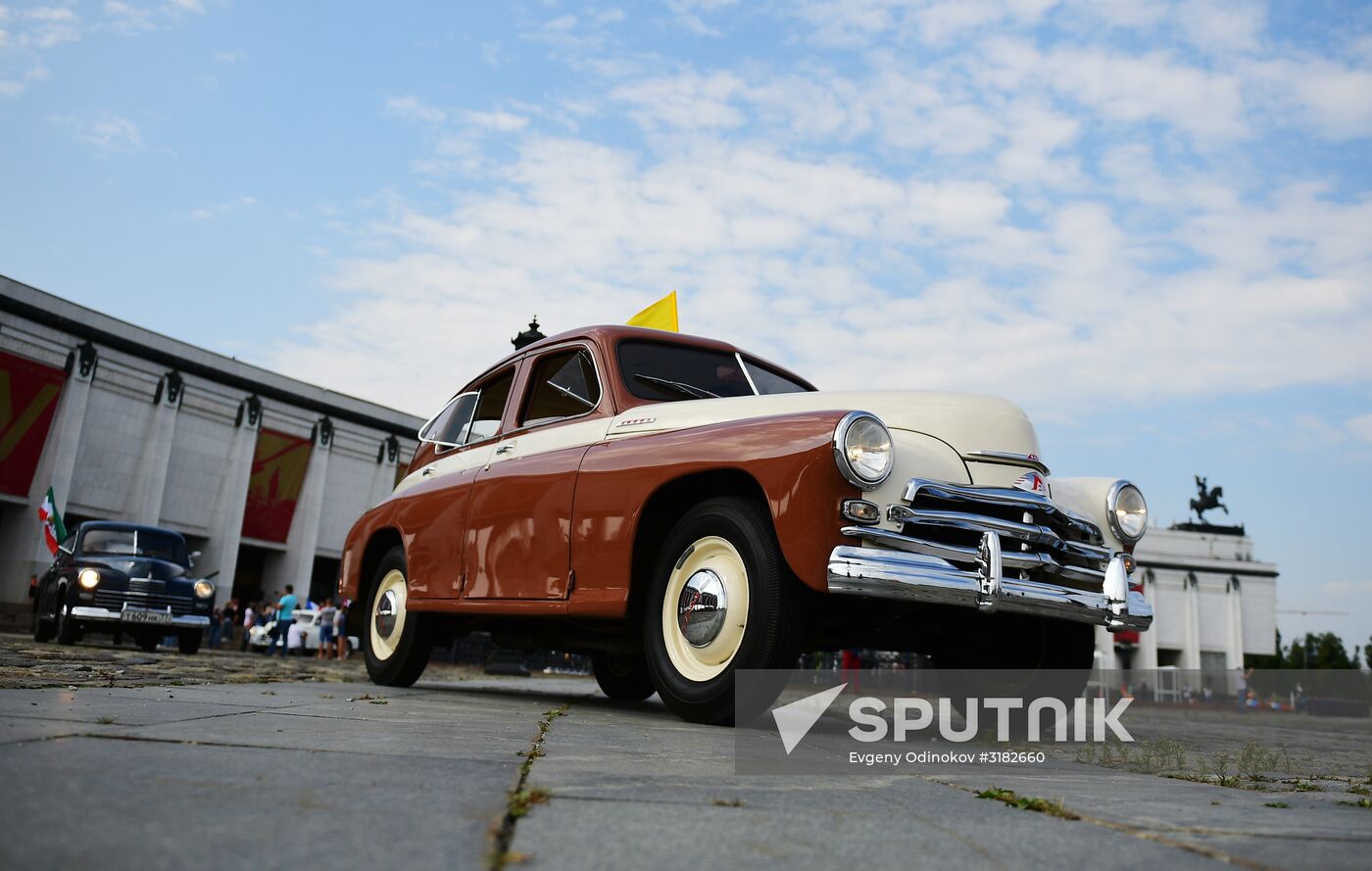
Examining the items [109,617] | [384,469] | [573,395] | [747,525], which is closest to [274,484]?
[384,469]

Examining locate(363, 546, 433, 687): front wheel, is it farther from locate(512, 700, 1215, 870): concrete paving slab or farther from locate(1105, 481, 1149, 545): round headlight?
locate(512, 700, 1215, 870): concrete paving slab

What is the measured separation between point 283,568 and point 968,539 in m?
44.4

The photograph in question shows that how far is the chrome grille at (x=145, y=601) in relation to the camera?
1462 cm

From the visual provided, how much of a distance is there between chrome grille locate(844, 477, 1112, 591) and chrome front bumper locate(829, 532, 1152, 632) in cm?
6

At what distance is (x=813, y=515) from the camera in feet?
14.2

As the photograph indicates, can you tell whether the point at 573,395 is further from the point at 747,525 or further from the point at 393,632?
the point at 393,632

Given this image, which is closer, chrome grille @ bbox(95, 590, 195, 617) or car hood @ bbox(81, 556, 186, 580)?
chrome grille @ bbox(95, 590, 195, 617)

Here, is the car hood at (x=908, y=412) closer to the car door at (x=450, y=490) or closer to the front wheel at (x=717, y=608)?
the front wheel at (x=717, y=608)

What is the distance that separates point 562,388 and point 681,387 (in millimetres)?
792

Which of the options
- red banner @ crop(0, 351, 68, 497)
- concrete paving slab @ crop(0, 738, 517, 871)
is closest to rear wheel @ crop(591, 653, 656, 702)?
concrete paving slab @ crop(0, 738, 517, 871)

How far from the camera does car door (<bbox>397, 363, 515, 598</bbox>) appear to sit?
266 inches

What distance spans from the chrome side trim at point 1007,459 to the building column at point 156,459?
1543 inches

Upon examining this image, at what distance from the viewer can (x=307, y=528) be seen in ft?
149

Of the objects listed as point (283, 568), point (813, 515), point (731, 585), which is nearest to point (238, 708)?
point (731, 585)
